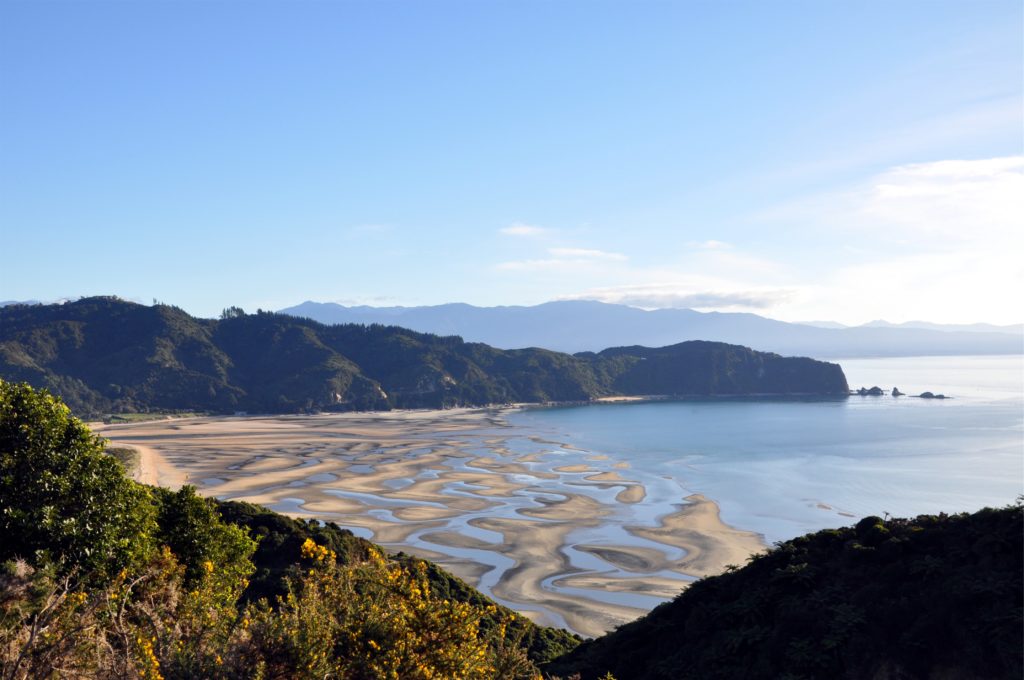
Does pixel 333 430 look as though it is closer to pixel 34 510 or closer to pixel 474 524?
pixel 474 524

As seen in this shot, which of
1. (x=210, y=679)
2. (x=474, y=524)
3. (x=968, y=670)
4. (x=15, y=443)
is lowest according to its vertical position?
(x=474, y=524)

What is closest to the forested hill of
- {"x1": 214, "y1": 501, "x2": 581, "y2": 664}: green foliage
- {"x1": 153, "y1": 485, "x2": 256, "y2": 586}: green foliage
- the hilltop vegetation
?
{"x1": 214, "y1": 501, "x2": 581, "y2": 664}: green foliage

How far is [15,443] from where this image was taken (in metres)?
21.2

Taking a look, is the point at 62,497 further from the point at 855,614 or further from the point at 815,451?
the point at 815,451

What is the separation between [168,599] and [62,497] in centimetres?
787

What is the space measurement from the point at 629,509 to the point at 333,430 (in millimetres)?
71527

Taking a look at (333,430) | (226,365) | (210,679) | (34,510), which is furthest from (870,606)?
(226,365)

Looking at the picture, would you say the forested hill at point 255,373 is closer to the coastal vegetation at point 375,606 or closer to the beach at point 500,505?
the beach at point 500,505

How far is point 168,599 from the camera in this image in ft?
48.7

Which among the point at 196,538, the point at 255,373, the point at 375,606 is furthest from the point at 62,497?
the point at 255,373

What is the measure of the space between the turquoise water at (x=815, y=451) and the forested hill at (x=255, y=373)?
2551cm

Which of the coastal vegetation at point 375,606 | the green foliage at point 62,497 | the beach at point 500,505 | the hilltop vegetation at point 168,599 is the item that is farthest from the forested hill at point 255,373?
the coastal vegetation at point 375,606

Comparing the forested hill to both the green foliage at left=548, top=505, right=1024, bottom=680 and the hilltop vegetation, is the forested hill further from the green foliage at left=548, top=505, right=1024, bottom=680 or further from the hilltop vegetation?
the green foliage at left=548, top=505, right=1024, bottom=680

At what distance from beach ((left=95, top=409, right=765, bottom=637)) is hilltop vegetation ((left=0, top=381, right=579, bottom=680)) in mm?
12906
